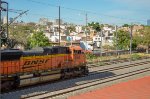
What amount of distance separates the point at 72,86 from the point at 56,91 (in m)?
2.94

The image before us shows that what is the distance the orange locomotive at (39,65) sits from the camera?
23359 mm

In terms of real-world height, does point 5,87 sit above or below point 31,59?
below

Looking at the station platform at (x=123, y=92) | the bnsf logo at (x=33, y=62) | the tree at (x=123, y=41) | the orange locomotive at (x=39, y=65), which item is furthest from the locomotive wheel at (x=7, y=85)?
the tree at (x=123, y=41)

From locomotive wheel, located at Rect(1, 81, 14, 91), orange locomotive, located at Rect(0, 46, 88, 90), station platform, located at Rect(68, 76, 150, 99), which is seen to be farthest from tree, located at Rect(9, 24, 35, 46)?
station platform, located at Rect(68, 76, 150, 99)

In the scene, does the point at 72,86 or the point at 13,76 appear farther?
the point at 72,86

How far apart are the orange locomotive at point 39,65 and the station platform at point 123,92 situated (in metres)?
5.42

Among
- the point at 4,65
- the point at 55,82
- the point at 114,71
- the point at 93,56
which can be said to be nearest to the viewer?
the point at 4,65

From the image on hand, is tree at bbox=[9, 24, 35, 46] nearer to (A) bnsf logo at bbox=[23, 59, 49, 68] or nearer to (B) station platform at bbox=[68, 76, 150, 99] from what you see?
(A) bnsf logo at bbox=[23, 59, 49, 68]

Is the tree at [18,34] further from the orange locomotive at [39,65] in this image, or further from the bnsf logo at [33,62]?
the bnsf logo at [33,62]

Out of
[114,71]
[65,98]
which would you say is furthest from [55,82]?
[114,71]

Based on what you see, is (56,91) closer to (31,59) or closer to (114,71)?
(31,59)

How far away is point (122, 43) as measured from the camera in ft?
277

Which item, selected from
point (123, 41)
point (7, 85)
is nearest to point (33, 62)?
point (7, 85)

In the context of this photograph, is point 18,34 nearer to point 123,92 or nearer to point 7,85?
point 7,85
